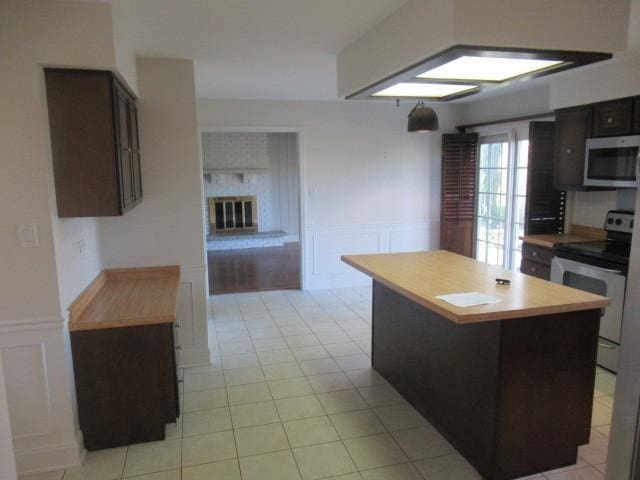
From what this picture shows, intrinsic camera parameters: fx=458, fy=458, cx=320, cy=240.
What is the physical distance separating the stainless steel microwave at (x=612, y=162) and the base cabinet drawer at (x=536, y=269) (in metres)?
0.82

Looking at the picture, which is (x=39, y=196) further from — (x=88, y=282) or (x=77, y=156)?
(x=88, y=282)

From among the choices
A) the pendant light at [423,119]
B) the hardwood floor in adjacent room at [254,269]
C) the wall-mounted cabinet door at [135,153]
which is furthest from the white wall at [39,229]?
the hardwood floor in adjacent room at [254,269]

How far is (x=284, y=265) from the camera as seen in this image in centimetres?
756

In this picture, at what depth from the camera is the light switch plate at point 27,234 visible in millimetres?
2338

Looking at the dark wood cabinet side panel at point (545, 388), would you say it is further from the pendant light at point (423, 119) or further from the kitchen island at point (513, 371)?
the pendant light at point (423, 119)

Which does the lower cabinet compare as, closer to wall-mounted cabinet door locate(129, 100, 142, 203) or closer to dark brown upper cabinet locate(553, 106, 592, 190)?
dark brown upper cabinet locate(553, 106, 592, 190)

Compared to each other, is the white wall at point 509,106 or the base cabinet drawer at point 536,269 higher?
the white wall at point 509,106

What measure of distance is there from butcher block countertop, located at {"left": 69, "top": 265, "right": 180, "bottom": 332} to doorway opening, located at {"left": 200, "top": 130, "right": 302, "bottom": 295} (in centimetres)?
463

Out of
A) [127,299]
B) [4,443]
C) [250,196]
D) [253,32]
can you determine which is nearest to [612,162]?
[253,32]

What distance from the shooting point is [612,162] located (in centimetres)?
371

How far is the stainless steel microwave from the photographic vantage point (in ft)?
11.6

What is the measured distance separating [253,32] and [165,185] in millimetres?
1349

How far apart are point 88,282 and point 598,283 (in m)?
3.76

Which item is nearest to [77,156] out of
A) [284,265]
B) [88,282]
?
[88,282]
